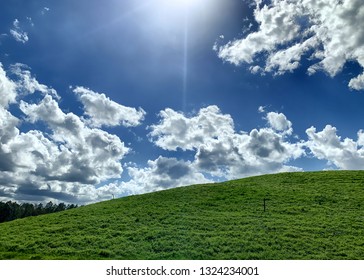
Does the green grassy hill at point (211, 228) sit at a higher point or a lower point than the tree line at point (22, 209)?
lower

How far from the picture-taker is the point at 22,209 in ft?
545

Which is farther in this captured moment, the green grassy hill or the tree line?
the tree line

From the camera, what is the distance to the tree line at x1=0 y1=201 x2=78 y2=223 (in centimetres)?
15062

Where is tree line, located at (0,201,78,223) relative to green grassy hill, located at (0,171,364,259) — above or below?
above

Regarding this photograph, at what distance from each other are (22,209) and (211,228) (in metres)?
158

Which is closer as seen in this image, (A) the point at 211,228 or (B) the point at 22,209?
(A) the point at 211,228

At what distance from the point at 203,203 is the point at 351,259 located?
72.5 ft

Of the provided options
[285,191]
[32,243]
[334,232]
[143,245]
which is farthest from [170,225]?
[285,191]

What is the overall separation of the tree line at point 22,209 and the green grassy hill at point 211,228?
404 ft

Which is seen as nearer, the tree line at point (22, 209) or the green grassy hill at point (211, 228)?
the green grassy hill at point (211, 228)

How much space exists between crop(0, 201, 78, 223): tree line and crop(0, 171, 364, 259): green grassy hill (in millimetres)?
123044

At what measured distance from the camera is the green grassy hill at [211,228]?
26.3 m

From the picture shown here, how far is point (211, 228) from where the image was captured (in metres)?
32.2
